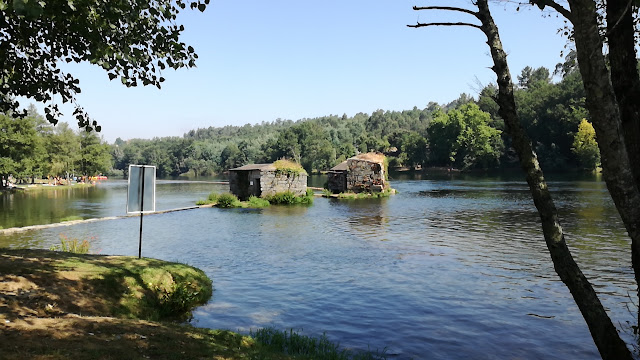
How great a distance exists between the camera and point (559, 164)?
9112 cm

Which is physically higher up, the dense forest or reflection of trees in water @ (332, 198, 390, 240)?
the dense forest

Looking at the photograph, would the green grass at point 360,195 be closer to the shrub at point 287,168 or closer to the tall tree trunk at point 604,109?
Result: the shrub at point 287,168

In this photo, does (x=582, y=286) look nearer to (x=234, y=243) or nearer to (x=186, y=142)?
(x=234, y=243)

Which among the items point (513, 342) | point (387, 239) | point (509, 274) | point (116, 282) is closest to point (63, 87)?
→ point (116, 282)

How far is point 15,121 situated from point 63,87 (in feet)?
203

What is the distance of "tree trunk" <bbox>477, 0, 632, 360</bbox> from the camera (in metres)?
5.86

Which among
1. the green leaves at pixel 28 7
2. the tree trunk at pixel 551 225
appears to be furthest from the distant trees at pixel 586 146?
the green leaves at pixel 28 7

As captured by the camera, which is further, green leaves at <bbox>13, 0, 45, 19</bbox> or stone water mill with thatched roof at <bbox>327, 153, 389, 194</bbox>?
stone water mill with thatched roof at <bbox>327, 153, 389, 194</bbox>

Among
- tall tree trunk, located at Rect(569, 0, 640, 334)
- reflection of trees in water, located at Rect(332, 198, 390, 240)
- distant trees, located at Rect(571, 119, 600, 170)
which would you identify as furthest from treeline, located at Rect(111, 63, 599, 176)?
tall tree trunk, located at Rect(569, 0, 640, 334)

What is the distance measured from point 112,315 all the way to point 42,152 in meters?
77.1

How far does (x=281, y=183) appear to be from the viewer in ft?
127

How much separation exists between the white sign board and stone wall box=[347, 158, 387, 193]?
34.1 meters

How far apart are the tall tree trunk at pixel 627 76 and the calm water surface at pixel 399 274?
440 cm

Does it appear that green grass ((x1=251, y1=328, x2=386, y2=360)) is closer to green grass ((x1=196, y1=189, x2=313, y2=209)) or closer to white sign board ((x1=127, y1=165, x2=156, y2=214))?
white sign board ((x1=127, y1=165, x2=156, y2=214))
